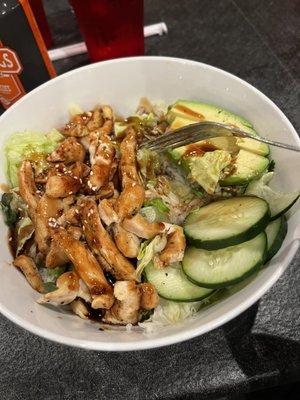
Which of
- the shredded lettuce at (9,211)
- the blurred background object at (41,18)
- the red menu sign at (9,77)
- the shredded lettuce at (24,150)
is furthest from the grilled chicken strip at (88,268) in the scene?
the blurred background object at (41,18)

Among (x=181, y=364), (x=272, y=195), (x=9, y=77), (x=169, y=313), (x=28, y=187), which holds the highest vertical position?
(x=9, y=77)

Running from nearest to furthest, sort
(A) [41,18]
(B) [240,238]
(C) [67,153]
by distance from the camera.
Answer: (B) [240,238] < (C) [67,153] < (A) [41,18]

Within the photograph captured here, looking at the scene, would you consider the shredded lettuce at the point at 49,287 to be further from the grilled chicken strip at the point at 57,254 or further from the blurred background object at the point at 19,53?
the blurred background object at the point at 19,53

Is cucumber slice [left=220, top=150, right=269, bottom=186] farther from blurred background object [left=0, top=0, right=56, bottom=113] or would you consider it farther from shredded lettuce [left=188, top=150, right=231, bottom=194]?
blurred background object [left=0, top=0, right=56, bottom=113]

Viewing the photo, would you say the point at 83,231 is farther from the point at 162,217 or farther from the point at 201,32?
the point at 201,32

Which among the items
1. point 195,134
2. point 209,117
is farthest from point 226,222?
point 209,117

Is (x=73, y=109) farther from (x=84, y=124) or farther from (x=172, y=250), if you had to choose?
(x=172, y=250)
